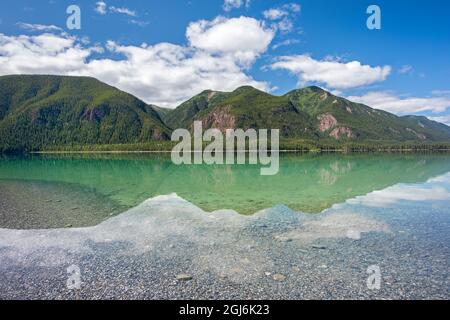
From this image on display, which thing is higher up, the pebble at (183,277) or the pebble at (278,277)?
the pebble at (278,277)

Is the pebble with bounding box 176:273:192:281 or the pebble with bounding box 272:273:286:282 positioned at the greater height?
the pebble with bounding box 272:273:286:282

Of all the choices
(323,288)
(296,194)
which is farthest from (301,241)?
(296,194)

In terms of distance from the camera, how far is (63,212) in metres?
25.4

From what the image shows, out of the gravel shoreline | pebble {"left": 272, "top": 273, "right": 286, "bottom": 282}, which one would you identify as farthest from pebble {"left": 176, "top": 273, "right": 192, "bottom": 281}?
pebble {"left": 272, "top": 273, "right": 286, "bottom": 282}

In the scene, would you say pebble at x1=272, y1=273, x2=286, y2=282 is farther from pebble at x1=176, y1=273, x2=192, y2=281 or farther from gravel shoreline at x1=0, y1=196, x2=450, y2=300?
pebble at x1=176, y1=273, x2=192, y2=281

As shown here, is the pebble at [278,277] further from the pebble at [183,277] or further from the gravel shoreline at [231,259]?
the pebble at [183,277]

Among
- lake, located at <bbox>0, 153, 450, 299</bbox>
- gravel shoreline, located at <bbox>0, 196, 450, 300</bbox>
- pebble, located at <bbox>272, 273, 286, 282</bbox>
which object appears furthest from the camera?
pebble, located at <bbox>272, 273, 286, 282</bbox>

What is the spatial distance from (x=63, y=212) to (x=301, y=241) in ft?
62.3

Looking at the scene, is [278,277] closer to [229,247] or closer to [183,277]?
[183,277]

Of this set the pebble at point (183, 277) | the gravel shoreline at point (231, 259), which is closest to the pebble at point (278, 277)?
the gravel shoreline at point (231, 259)

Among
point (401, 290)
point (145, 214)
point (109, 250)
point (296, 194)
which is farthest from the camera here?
point (296, 194)

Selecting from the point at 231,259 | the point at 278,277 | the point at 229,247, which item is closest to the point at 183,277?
the point at 231,259

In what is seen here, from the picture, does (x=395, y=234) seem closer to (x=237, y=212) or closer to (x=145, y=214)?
(x=237, y=212)

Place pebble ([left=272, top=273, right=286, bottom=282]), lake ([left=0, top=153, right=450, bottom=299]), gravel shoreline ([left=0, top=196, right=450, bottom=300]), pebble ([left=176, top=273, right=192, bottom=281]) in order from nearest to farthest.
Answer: gravel shoreline ([left=0, top=196, right=450, bottom=300]) → lake ([left=0, top=153, right=450, bottom=299]) → pebble ([left=272, top=273, right=286, bottom=282]) → pebble ([left=176, top=273, right=192, bottom=281])
